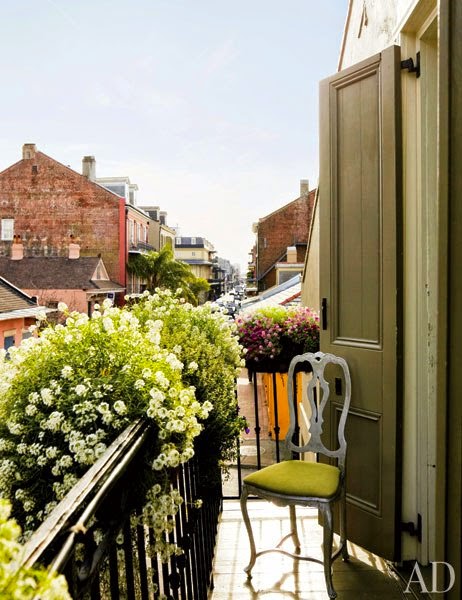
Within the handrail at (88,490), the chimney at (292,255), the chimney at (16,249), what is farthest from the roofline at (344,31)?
the chimney at (16,249)

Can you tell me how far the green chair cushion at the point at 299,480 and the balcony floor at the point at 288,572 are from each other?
0.46 meters

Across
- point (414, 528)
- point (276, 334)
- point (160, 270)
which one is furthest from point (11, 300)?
point (160, 270)

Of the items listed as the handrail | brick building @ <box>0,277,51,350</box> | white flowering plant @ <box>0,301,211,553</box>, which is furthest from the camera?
→ brick building @ <box>0,277,51,350</box>

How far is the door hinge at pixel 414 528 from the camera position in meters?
2.56

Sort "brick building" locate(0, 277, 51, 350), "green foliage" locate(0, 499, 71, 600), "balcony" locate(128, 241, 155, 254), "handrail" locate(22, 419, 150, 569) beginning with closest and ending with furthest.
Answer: "green foliage" locate(0, 499, 71, 600)
"handrail" locate(22, 419, 150, 569)
"brick building" locate(0, 277, 51, 350)
"balcony" locate(128, 241, 155, 254)

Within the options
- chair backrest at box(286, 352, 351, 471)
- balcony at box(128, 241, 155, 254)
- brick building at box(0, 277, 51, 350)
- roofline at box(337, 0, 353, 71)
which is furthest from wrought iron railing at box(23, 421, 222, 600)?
balcony at box(128, 241, 155, 254)

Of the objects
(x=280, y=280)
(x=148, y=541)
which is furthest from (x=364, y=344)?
(x=280, y=280)

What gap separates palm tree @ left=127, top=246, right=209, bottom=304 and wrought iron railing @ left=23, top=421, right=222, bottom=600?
26830mm

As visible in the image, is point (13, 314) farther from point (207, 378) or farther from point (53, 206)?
point (53, 206)

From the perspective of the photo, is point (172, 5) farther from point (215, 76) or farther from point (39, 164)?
point (39, 164)

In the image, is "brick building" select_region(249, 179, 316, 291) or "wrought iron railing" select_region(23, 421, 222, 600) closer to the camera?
"wrought iron railing" select_region(23, 421, 222, 600)

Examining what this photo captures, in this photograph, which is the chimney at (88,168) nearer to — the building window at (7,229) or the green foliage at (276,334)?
the building window at (7,229)

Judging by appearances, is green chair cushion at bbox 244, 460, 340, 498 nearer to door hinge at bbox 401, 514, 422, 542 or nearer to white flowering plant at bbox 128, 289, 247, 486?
white flowering plant at bbox 128, 289, 247, 486

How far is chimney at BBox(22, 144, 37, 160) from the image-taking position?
1043 inches
